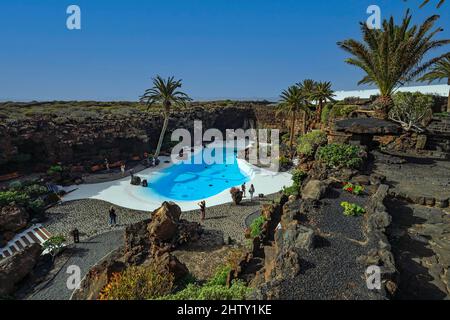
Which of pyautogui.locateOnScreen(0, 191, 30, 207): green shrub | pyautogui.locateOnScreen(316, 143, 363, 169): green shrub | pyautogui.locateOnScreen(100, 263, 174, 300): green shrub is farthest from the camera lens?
pyautogui.locateOnScreen(0, 191, 30, 207): green shrub

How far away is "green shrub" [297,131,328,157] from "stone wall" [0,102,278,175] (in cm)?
2129

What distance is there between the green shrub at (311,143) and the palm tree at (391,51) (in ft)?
14.7

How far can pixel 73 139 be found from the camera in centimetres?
2938

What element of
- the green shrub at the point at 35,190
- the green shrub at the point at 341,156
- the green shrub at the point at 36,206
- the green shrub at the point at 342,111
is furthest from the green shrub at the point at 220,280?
the green shrub at the point at 342,111

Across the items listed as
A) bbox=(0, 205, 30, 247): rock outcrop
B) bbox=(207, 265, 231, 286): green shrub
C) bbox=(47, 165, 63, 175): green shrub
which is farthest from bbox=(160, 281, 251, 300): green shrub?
bbox=(47, 165, 63, 175): green shrub

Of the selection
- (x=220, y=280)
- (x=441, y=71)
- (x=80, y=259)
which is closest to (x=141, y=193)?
(x=80, y=259)

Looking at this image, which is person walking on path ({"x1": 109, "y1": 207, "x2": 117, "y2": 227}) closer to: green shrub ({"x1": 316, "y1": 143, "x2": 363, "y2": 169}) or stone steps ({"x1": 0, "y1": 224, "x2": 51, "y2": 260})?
stone steps ({"x1": 0, "y1": 224, "x2": 51, "y2": 260})

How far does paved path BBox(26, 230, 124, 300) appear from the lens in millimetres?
10992

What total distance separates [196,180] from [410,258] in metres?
23.1

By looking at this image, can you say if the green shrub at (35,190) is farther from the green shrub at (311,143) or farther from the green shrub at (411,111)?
the green shrub at (411,111)

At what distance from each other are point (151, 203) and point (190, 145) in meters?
25.4

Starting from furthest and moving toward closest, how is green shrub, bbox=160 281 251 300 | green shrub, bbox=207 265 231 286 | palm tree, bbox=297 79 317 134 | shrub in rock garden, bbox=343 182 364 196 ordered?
1. palm tree, bbox=297 79 317 134
2. shrub in rock garden, bbox=343 182 364 196
3. green shrub, bbox=207 265 231 286
4. green shrub, bbox=160 281 251 300
